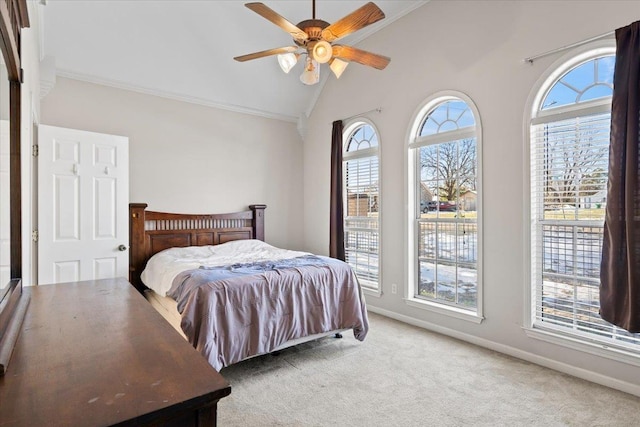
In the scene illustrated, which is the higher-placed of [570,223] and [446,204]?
[446,204]

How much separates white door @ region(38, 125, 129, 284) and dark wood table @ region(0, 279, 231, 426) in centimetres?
277

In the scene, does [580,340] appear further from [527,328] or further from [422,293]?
[422,293]

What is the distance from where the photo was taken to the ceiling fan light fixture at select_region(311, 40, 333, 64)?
8.06 ft

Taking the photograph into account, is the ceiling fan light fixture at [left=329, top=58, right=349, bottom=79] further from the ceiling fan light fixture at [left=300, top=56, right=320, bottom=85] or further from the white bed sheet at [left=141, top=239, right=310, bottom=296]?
the white bed sheet at [left=141, top=239, right=310, bottom=296]

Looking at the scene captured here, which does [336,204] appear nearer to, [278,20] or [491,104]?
[491,104]

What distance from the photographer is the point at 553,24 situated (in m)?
2.86

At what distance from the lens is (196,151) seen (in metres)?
4.77

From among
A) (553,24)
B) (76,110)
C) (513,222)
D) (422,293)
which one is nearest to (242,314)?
(422,293)

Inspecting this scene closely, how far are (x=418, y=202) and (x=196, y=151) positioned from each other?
3.01m

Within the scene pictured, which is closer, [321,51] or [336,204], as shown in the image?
[321,51]

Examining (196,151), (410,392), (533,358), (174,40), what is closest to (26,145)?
(174,40)

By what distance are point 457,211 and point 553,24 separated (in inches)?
71.1

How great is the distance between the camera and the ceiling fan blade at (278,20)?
2268 mm

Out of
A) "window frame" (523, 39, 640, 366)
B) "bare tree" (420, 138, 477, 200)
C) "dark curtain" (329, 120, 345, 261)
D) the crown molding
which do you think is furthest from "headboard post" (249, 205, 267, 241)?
"window frame" (523, 39, 640, 366)
